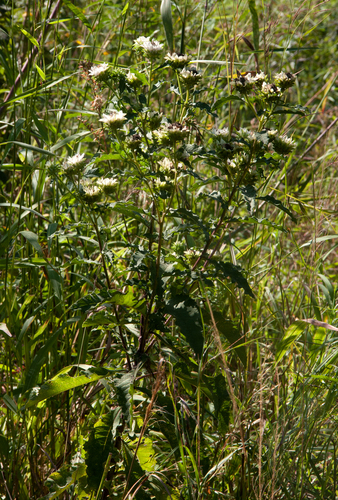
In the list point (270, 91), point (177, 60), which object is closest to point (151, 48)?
Answer: point (177, 60)

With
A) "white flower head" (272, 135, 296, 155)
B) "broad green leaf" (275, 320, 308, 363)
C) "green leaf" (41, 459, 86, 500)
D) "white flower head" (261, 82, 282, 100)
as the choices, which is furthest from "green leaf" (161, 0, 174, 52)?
"green leaf" (41, 459, 86, 500)

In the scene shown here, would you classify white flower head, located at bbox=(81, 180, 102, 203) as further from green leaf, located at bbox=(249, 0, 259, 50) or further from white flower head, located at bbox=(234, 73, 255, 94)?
green leaf, located at bbox=(249, 0, 259, 50)

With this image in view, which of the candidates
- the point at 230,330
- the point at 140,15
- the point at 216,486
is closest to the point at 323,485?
the point at 216,486

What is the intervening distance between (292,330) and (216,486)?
0.50 meters

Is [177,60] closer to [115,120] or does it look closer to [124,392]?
[115,120]

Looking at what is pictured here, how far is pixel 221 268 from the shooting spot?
3.83 feet

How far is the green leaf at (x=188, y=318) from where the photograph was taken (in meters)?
1.05

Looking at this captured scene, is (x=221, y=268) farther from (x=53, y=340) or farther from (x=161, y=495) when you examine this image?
(x=161, y=495)

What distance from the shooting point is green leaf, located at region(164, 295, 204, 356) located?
1050 millimetres

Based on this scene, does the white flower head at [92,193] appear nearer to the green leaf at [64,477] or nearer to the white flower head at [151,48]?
the white flower head at [151,48]


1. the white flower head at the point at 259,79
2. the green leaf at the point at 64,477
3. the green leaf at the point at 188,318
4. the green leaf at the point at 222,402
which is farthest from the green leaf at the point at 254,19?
the green leaf at the point at 64,477

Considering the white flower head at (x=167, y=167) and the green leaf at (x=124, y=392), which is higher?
the white flower head at (x=167, y=167)

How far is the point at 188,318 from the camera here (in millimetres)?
1085

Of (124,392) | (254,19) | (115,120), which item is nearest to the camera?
(124,392)
